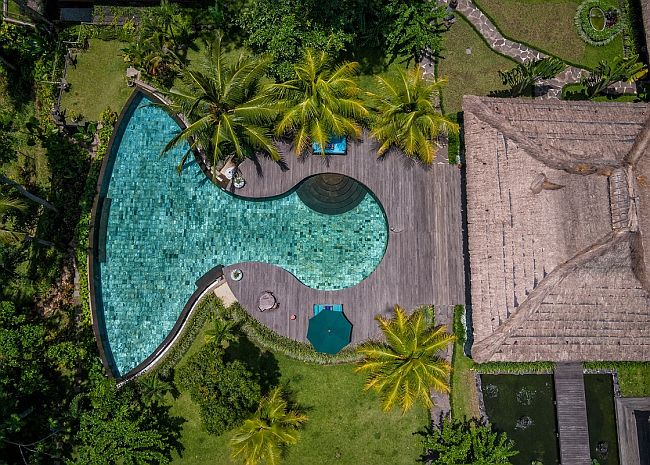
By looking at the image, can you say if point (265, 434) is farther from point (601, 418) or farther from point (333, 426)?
point (601, 418)

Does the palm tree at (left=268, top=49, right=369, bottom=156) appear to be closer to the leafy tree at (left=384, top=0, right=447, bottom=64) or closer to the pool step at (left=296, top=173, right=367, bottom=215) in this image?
the pool step at (left=296, top=173, right=367, bottom=215)

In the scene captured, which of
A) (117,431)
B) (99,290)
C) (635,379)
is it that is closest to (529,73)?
(635,379)

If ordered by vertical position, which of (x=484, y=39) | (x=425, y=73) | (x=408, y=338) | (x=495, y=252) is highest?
(x=484, y=39)

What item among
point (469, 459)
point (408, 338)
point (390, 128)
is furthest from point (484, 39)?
point (469, 459)

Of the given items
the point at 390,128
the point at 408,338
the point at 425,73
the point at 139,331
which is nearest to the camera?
the point at 408,338

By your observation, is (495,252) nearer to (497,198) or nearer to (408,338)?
(497,198)

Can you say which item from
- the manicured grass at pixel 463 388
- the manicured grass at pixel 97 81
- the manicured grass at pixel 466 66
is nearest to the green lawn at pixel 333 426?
the manicured grass at pixel 463 388

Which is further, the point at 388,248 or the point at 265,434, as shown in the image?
the point at 388,248
